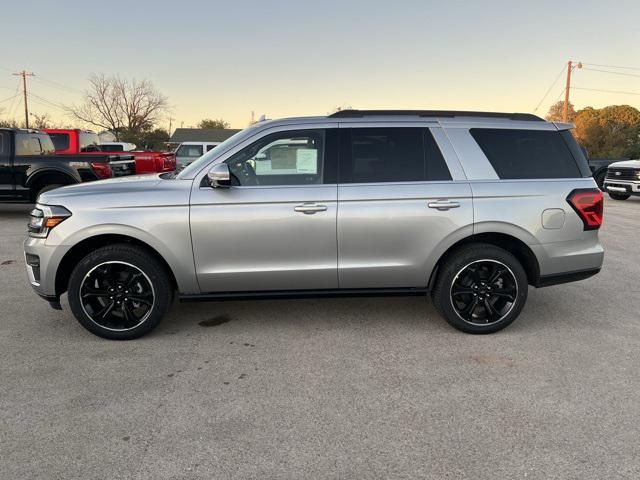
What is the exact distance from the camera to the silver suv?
155 inches

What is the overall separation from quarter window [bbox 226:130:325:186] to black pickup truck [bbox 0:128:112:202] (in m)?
7.96

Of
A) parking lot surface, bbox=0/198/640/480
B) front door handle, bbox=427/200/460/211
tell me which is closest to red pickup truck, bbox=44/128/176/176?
parking lot surface, bbox=0/198/640/480

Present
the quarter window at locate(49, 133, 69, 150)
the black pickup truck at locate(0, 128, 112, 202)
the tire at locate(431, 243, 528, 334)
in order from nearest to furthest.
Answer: the tire at locate(431, 243, 528, 334) → the black pickup truck at locate(0, 128, 112, 202) → the quarter window at locate(49, 133, 69, 150)

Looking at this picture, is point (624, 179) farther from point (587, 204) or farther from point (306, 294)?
point (306, 294)

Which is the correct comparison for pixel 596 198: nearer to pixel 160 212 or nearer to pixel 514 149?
pixel 514 149

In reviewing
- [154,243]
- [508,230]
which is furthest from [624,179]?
[154,243]

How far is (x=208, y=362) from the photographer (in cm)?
370

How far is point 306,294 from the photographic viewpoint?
13.6 ft

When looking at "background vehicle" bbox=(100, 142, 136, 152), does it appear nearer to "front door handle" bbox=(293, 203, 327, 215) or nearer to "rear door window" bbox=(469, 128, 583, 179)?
"front door handle" bbox=(293, 203, 327, 215)

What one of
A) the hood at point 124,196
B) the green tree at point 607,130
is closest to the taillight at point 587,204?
the hood at point 124,196

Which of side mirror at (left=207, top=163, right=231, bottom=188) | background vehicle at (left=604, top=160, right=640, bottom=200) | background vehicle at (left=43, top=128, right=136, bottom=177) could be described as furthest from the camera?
background vehicle at (left=604, top=160, right=640, bottom=200)

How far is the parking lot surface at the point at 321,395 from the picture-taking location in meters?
2.53

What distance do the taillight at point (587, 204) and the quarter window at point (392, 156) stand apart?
1098 millimetres

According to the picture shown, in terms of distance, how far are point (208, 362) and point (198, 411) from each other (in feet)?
2.30
